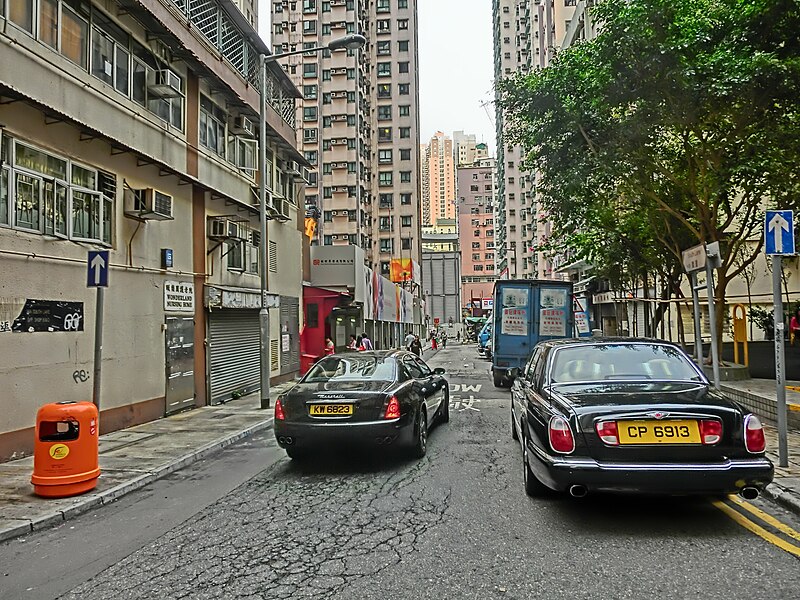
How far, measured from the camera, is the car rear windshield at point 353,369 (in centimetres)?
836

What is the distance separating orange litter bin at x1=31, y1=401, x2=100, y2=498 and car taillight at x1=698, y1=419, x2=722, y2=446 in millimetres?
5974

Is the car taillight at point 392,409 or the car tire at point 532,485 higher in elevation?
the car taillight at point 392,409

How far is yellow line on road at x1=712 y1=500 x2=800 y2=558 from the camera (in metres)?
4.65

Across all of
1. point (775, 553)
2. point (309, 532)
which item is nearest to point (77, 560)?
point (309, 532)

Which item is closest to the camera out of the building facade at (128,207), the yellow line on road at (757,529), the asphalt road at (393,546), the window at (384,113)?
the asphalt road at (393,546)

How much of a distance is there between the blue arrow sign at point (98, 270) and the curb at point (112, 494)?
2.47 m

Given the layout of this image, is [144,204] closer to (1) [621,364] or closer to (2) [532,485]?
(2) [532,485]

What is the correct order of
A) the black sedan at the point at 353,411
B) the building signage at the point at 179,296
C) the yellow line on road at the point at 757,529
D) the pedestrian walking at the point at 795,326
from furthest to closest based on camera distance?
the pedestrian walking at the point at 795,326, the building signage at the point at 179,296, the black sedan at the point at 353,411, the yellow line on road at the point at 757,529

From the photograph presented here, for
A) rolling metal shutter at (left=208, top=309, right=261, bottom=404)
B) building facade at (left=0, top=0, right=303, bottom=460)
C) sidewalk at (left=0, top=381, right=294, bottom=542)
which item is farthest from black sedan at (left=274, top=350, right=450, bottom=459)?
rolling metal shutter at (left=208, top=309, right=261, bottom=404)

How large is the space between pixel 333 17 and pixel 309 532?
65676mm

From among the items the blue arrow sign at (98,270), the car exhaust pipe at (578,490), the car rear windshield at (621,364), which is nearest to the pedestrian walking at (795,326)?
the car rear windshield at (621,364)

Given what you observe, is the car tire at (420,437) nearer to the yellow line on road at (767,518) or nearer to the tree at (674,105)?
the yellow line on road at (767,518)

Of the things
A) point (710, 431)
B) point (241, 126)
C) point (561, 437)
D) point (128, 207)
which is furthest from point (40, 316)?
point (241, 126)

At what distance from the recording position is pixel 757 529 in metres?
5.10
